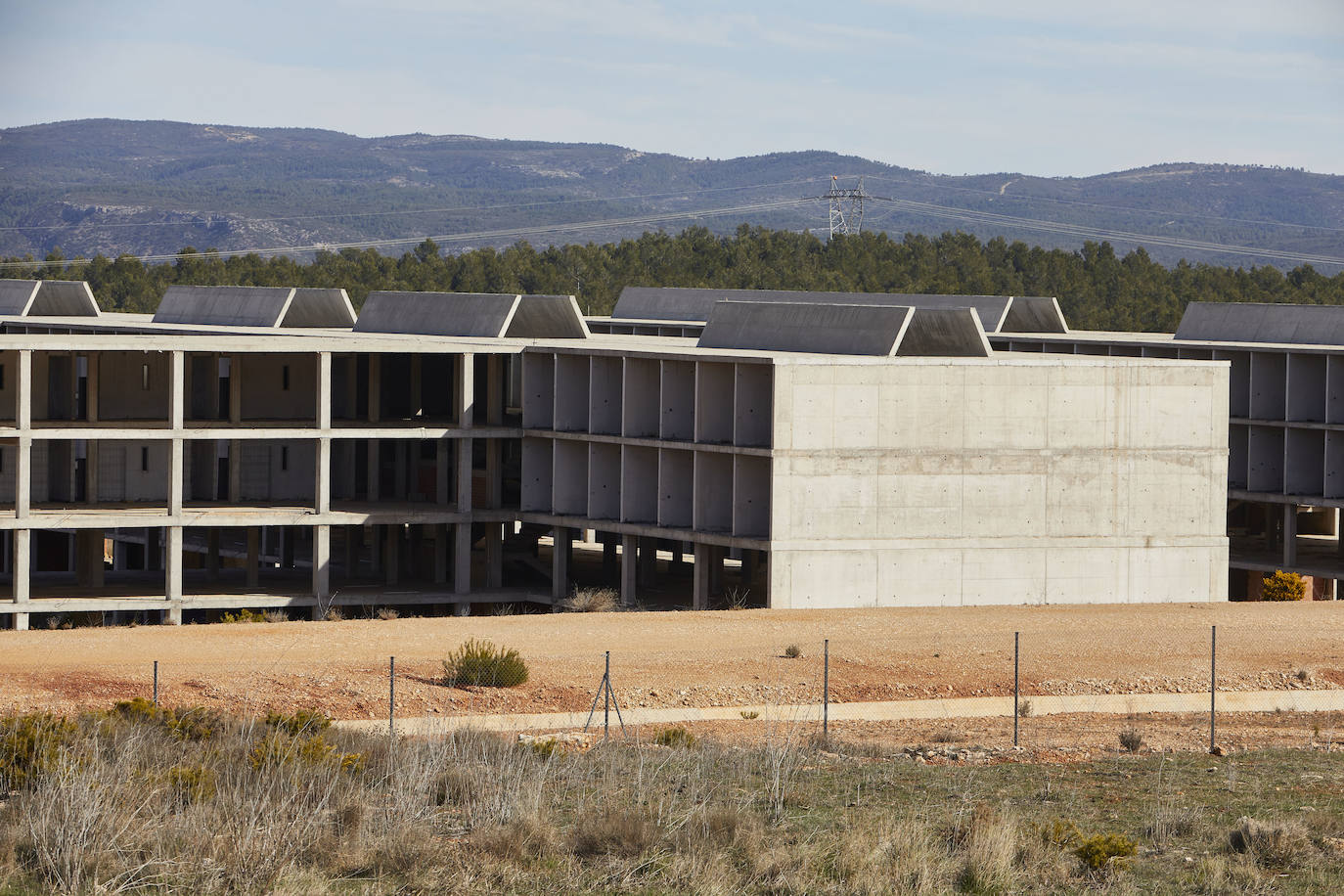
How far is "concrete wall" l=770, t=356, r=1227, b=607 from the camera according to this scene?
41.5m

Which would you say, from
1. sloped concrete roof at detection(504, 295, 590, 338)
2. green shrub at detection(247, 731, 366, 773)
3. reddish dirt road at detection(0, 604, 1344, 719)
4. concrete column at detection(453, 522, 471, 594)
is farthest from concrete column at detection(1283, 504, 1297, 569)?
green shrub at detection(247, 731, 366, 773)

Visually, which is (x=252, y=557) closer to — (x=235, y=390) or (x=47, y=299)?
(x=235, y=390)

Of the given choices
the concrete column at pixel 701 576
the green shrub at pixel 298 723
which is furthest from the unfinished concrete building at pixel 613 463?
the green shrub at pixel 298 723

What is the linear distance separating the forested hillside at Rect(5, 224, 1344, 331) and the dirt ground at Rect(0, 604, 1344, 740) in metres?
73.6

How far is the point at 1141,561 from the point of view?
43.7 metres

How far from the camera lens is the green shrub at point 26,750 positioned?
19.4m

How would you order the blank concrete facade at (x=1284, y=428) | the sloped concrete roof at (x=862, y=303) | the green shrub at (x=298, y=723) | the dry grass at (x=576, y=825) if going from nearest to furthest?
the dry grass at (x=576, y=825) → the green shrub at (x=298, y=723) → the blank concrete facade at (x=1284, y=428) → the sloped concrete roof at (x=862, y=303)

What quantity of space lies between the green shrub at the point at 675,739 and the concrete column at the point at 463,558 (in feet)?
82.5

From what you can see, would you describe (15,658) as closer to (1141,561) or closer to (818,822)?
(818,822)

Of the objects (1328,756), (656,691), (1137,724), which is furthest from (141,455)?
(1328,756)

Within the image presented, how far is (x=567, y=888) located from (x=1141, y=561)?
29.6 metres

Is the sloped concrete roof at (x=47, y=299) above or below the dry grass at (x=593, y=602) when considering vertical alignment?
above

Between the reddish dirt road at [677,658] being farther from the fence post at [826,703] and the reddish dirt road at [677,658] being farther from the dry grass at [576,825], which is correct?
the dry grass at [576,825]

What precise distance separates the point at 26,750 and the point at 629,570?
89.0 ft
